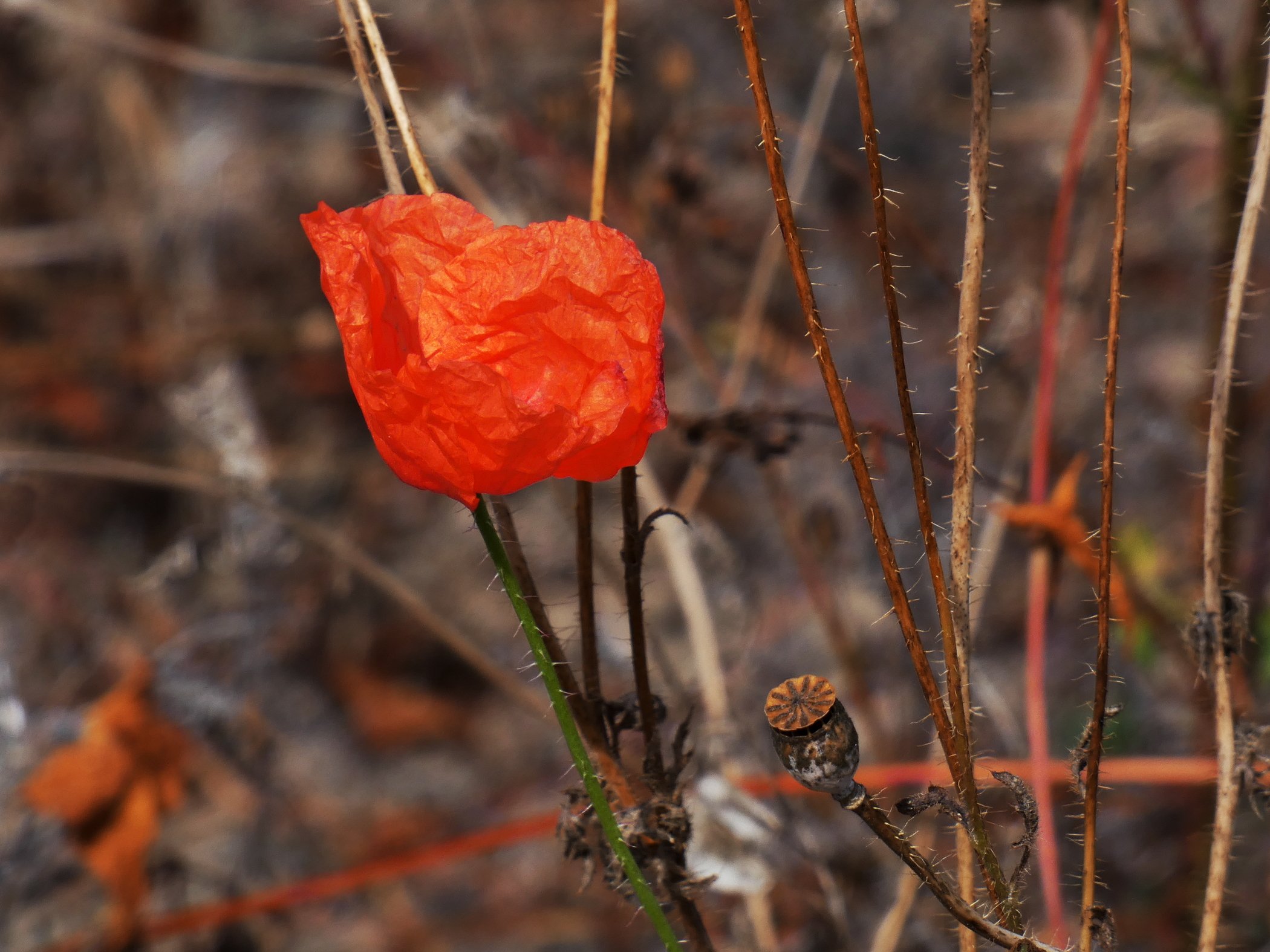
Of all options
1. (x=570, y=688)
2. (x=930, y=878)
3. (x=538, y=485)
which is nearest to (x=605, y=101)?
(x=570, y=688)

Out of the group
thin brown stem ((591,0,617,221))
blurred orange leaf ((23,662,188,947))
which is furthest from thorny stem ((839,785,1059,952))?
blurred orange leaf ((23,662,188,947))

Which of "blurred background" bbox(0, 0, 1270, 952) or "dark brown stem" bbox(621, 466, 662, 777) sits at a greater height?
"blurred background" bbox(0, 0, 1270, 952)

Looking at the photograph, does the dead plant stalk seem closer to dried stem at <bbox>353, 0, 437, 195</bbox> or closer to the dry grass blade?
the dry grass blade

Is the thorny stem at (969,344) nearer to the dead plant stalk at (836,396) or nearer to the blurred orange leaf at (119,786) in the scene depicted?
the dead plant stalk at (836,396)

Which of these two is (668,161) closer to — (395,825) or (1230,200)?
(1230,200)

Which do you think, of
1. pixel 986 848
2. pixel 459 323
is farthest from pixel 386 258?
pixel 986 848

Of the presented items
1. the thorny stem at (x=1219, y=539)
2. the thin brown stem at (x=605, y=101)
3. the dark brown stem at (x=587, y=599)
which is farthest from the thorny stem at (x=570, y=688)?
the thorny stem at (x=1219, y=539)
